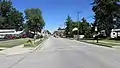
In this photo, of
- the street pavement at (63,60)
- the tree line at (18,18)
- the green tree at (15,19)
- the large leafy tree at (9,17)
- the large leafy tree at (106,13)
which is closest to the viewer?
the street pavement at (63,60)

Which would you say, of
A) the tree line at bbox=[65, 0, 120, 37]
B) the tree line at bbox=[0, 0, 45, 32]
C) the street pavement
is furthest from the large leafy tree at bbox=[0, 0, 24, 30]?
the street pavement

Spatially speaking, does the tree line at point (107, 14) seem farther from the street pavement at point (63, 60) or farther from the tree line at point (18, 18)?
the street pavement at point (63, 60)

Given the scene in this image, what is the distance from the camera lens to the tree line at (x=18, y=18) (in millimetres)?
132150

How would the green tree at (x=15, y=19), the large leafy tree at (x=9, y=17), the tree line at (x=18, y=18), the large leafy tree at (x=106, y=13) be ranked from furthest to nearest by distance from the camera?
the green tree at (x=15, y=19) < the large leafy tree at (x=9, y=17) < the tree line at (x=18, y=18) < the large leafy tree at (x=106, y=13)

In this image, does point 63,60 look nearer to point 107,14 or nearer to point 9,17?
point 107,14

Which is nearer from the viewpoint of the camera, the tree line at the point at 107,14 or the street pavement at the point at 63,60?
the street pavement at the point at 63,60

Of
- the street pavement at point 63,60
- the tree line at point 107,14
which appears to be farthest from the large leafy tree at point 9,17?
the street pavement at point 63,60

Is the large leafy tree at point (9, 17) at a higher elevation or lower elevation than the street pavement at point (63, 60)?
higher

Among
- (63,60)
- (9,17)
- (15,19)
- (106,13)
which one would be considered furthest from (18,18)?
(63,60)

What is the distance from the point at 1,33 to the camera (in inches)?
5728

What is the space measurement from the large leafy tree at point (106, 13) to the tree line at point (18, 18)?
141ft

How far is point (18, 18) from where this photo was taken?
606ft

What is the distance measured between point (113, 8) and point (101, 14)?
4.92m

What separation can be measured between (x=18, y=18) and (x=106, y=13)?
10544 centimetres
